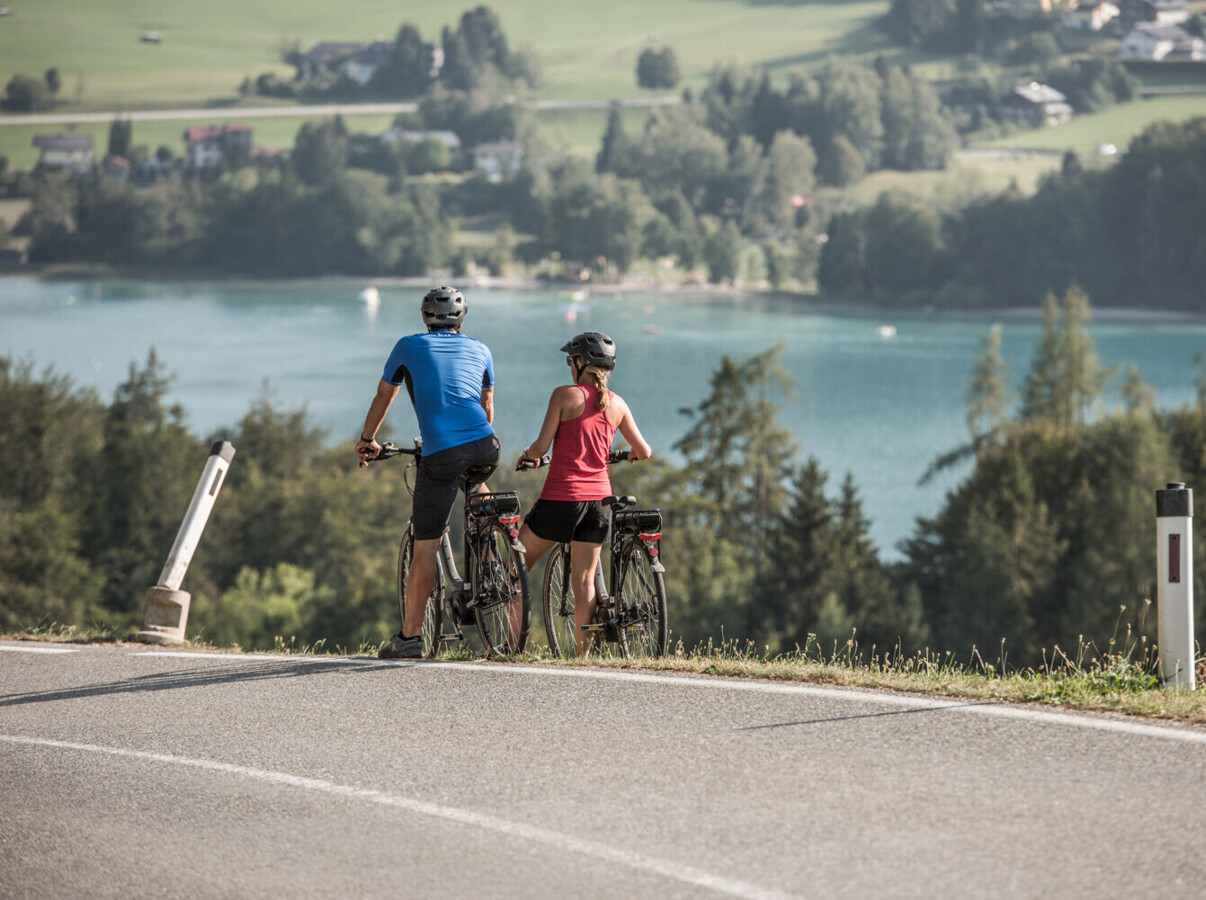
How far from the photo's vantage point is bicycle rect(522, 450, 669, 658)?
7395 millimetres

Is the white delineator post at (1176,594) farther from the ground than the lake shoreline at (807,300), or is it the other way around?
the lake shoreline at (807,300)

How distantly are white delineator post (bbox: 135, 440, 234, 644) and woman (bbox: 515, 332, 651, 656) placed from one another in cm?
250

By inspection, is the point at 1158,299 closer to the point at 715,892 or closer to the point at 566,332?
the point at 566,332

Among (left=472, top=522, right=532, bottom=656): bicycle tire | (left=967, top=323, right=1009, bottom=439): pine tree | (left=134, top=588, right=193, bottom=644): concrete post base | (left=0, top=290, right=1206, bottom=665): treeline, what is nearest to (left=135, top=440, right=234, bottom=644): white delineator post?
(left=134, top=588, right=193, bottom=644): concrete post base

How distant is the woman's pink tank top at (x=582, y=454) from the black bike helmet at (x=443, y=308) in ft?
2.59

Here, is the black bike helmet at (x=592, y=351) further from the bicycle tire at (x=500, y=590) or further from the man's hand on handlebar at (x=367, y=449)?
the man's hand on handlebar at (x=367, y=449)

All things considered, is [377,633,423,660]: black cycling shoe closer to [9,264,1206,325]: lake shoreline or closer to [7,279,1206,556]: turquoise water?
[7,279,1206,556]: turquoise water

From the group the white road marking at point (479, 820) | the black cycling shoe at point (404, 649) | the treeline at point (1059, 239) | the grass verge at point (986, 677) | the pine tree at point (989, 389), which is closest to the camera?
the white road marking at point (479, 820)

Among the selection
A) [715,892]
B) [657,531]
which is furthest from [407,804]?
[657,531]

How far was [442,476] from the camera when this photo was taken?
745 centimetres

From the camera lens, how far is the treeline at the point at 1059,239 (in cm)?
17100

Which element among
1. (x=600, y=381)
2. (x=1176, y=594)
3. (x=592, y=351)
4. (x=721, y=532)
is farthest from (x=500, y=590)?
(x=721, y=532)

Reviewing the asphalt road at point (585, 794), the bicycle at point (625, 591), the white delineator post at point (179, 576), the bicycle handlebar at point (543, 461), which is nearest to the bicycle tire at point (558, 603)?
the bicycle at point (625, 591)

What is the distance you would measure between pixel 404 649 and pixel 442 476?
3.24 ft
